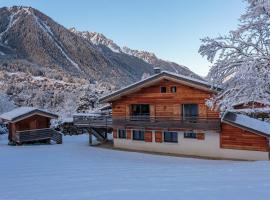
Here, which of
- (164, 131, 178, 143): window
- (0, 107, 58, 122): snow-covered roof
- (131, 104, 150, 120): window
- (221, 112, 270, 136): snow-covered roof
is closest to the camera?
(221, 112, 270, 136): snow-covered roof

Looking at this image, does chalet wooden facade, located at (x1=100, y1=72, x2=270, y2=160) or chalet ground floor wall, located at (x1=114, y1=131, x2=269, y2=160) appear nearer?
chalet ground floor wall, located at (x1=114, y1=131, x2=269, y2=160)

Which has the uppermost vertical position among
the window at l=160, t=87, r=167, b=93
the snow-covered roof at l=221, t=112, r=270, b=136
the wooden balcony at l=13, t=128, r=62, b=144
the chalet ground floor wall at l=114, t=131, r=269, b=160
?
the window at l=160, t=87, r=167, b=93

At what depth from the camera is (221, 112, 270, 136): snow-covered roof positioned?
23136 mm

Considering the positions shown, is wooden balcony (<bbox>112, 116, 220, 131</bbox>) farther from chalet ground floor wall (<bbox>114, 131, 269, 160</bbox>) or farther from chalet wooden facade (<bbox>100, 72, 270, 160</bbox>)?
chalet ground floor wall (<bbox>114, 131, 269, 160</bbox>)

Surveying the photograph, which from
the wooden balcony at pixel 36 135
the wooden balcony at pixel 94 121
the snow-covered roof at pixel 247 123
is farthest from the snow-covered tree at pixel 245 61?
the wooden balcony at pixel 36 135

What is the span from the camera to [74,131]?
143 ft

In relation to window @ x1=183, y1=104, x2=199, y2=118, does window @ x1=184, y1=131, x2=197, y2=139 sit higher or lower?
lower

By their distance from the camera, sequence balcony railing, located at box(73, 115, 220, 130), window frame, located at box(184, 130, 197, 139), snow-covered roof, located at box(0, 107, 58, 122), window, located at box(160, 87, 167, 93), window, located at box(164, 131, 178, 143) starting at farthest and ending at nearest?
snow-covered roof, located at box(0, 107, 58, 122) → window, located at box(160, 87, 167, 93) → window, located at box(164, 131, 178, 143) → window frame, located at box(184, 130, 197, 139) → balcony railing, located at box(73, 115, 220, 130)

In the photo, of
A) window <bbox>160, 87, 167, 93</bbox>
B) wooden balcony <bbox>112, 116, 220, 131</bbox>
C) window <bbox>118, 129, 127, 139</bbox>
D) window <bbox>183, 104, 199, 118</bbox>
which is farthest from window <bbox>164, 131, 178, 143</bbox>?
window <bbox>118, 129, 127, 139</bbox>

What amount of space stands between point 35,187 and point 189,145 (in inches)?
715

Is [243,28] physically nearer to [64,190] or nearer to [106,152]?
[64,190]

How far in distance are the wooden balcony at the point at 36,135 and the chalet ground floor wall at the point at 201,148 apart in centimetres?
906

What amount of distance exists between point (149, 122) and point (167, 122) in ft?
5.62

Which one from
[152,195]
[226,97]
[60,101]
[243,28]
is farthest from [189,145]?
[60,101]
